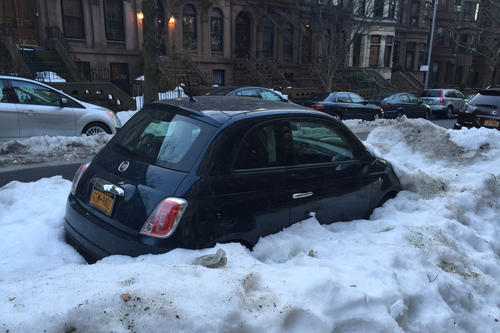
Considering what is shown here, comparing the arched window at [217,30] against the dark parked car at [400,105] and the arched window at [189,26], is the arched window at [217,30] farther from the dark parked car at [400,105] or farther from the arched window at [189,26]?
the dark parked car at [400,105]

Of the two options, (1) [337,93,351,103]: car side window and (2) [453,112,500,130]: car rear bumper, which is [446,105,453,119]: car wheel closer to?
(1) [337,93,351,103]: car side window

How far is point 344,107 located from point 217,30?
1493 cm

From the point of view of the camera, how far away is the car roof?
3.53 metres

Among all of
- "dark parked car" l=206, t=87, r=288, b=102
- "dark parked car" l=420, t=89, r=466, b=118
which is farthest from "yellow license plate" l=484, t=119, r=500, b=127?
"dark parked car" l=420, t=89, r=466, b=118

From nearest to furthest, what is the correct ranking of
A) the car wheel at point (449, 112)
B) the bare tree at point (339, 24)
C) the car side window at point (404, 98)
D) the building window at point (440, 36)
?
the car side window at point (404, 98)
the car wheel at point (449, 112)
the bare tree at point (339, 24)
the building window at point (440, 36)

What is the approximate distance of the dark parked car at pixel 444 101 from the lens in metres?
22.2

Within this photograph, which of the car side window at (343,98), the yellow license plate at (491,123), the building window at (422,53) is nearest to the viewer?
the yellow license plate at (491,123)

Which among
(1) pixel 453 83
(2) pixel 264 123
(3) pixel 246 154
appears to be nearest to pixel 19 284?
(3) pixel 246 154

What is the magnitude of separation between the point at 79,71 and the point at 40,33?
3652 mm

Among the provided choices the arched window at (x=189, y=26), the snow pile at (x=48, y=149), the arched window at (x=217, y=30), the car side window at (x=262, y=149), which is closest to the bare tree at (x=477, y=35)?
the arched window at (x=217, y=30)

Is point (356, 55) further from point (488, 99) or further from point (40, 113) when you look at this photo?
point (40, 113)

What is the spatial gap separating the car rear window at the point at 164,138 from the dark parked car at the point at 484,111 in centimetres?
944

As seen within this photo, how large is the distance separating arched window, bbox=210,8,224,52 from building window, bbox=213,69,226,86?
148 cm

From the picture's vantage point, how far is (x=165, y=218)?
9.99 feet
